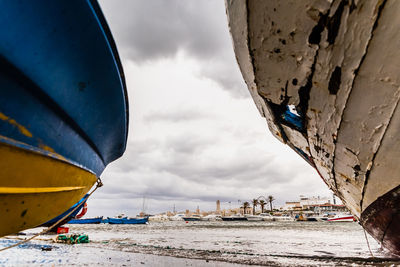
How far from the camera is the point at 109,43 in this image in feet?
6.28

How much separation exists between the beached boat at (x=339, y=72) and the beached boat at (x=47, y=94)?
1201 mm

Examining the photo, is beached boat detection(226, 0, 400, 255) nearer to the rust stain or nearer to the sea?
the rust stain

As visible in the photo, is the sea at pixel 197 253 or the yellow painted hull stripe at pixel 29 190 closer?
the yellow painted hull stripe at pixel 29 190

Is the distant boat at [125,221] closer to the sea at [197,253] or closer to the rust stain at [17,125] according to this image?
the sea at [197,253]

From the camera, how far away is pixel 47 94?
1.64 metres

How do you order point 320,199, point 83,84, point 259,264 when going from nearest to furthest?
point 83,84, point 259,264, point 320,199

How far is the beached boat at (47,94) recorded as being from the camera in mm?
1362

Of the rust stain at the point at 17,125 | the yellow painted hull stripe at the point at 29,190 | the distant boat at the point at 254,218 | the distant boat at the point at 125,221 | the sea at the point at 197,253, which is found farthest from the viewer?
the distant boat at the point at 254,218

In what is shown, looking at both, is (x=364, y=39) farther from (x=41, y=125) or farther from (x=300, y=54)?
(x=41, y=125)

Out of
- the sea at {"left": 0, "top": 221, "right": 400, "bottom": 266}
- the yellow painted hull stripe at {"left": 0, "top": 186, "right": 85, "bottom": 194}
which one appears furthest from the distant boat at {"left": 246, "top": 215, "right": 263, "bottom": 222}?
the yellow painted hull stripe at {"left": 0, "top": 186, "right": 85, "bottom": 194}

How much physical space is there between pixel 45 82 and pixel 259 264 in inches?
204

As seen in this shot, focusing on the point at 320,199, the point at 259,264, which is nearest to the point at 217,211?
the point at 320,199

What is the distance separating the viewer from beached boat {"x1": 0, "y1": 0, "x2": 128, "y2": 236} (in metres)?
1.36

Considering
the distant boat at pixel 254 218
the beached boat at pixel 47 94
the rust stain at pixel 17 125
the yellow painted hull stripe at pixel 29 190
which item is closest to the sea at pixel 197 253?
the yellow painted hull stripe at pixel 29 190
